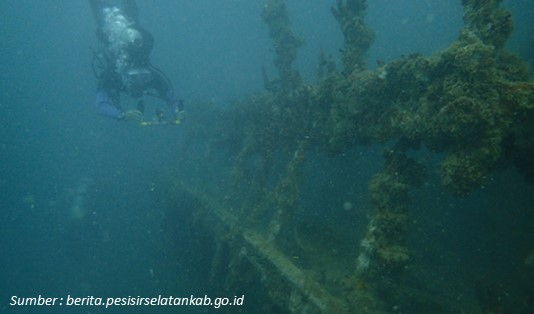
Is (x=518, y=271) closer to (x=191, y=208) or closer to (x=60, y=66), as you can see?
(x=191, y=208)

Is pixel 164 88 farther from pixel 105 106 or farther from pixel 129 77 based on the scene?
pixel 105 106

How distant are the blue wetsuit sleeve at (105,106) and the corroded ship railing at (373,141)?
302 centimetres

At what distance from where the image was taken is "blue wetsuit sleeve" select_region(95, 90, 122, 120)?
882cm

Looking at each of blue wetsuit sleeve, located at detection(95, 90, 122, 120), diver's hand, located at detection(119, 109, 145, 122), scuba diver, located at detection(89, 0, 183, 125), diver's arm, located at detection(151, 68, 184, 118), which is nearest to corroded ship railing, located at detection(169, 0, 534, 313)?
diver's arm, located at detection(151, 68, 184, 118)

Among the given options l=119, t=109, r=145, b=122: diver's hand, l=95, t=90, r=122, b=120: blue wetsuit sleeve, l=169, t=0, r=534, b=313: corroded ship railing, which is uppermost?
l=95, t=90, r=122, b=120: blue wetsuit sleeve

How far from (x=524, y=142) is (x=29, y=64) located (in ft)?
556

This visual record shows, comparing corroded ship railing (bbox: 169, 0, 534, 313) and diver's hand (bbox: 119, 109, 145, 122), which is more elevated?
diver's hand (bbox: 119, 109, 145, 122)

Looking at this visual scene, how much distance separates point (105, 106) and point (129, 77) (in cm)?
93

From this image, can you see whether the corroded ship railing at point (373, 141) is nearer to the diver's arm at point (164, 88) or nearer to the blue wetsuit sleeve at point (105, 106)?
the diver's arm at point (164, 88)

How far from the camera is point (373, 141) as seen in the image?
5676 millimetres

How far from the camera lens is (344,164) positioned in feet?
32.9

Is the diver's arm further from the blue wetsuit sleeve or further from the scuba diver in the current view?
the blue wetsuit sleeve

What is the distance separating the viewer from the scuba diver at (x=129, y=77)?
29.2 ft

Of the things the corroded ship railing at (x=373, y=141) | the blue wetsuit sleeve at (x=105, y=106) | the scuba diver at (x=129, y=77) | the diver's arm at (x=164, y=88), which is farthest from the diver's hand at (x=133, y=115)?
the corroded ship railing at (x=373, y=141)
